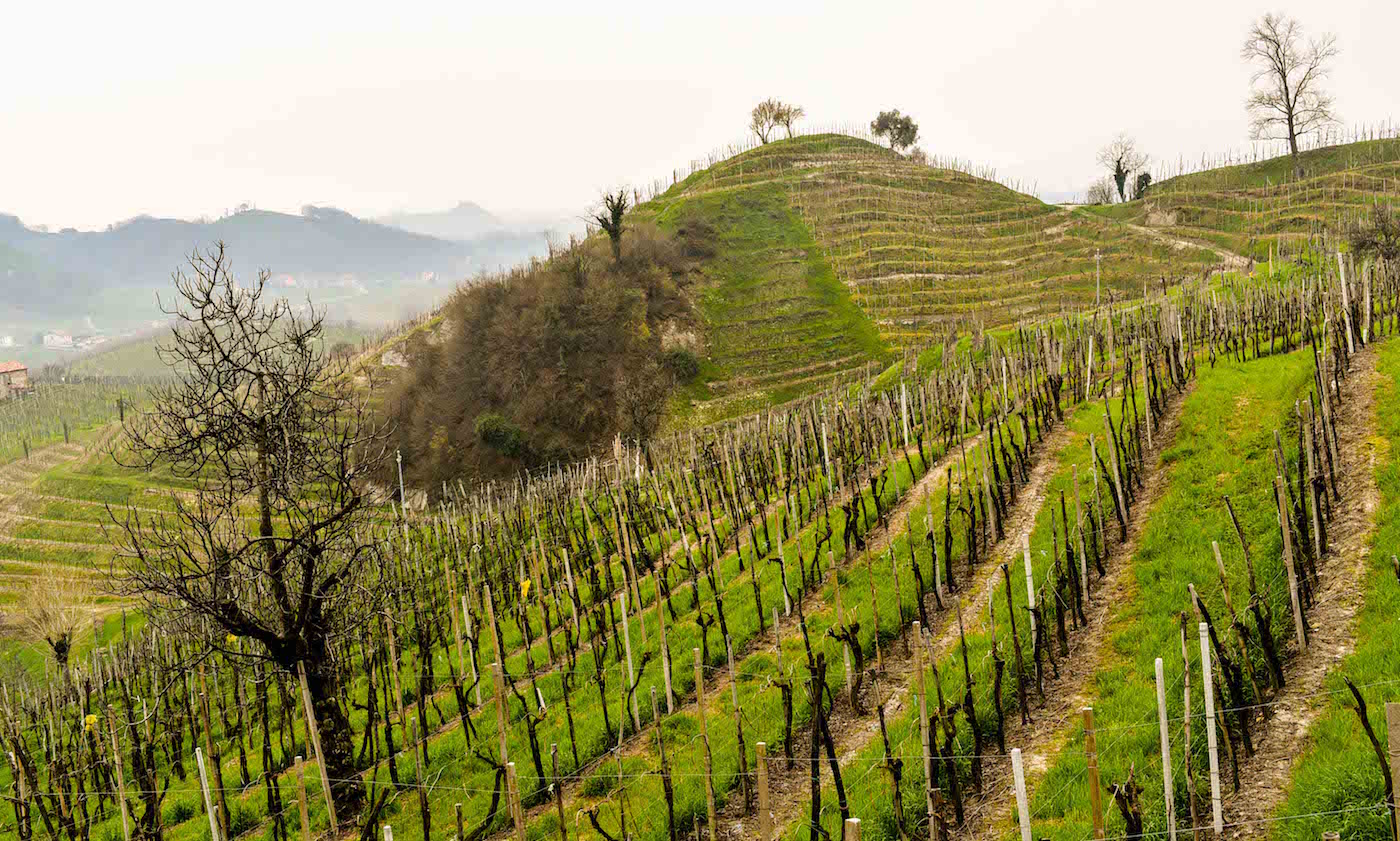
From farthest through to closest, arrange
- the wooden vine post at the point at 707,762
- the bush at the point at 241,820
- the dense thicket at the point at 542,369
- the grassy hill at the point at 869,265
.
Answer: the grassy hill at the point at 869,265
the dense thicket at the point at 542,369
the bush at the point at 241,820
the wooden vine post at the point at 707,762

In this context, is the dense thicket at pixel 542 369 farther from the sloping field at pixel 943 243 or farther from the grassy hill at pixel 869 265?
the sloping field at pixel 943 243

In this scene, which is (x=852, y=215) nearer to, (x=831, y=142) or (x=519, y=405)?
(x=831, y=142)

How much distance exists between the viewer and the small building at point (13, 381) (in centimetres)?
12331

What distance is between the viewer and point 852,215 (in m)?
71.2

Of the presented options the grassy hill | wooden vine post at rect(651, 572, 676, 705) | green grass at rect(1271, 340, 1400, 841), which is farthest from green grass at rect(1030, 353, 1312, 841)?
the grassy hill

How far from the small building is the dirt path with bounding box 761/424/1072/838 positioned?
155 meters

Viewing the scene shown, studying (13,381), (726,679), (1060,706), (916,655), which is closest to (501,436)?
(726,679)

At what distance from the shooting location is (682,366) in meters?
50.4

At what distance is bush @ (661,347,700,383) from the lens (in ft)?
165

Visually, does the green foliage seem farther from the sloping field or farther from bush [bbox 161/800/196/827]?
bush [bbox 161/800/196/827]

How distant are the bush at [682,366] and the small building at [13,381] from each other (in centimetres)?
12638

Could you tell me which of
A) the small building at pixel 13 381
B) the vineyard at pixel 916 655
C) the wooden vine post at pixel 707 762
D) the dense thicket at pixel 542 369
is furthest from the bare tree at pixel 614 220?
the small building at pixel 13 381

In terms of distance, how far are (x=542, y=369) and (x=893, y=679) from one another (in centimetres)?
4133

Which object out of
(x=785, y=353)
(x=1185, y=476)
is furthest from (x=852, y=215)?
(x=1185, y=476)
